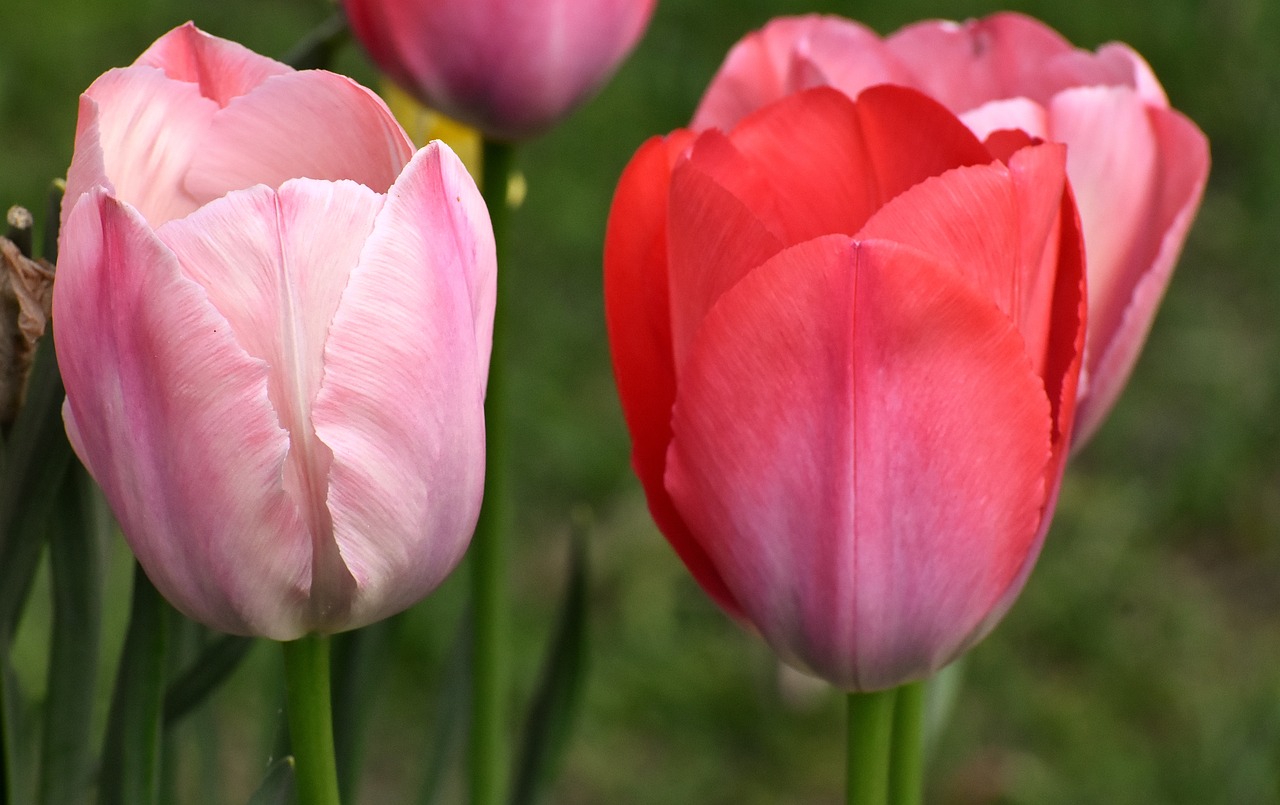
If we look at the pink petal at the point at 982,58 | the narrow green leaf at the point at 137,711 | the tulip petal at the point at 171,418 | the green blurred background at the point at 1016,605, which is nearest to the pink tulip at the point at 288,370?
the tulip petal at the point at 171,418

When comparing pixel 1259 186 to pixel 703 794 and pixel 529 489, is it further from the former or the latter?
pixel 703 794

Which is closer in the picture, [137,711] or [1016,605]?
[137,711]

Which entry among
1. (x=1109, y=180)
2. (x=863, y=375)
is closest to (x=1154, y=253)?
(x=1109, y=180)

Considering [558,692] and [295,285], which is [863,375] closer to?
[295,285]

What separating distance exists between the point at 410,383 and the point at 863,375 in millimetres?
100

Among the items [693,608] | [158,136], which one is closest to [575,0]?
[158,136]

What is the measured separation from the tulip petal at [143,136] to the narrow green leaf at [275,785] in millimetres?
142

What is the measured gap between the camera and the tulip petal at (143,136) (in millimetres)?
359

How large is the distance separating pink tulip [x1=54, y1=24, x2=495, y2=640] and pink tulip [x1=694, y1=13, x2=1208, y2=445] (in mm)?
155

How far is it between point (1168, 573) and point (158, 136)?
1.40 m

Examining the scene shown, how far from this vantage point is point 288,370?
365 mm

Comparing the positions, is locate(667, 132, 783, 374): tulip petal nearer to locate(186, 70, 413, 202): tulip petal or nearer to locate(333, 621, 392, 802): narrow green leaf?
locate(186, 70, 413, 202): tulip petal

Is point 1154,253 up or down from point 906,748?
up

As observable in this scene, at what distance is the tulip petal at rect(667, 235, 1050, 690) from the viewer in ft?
1.19
